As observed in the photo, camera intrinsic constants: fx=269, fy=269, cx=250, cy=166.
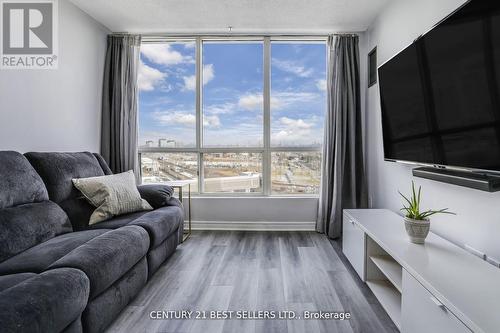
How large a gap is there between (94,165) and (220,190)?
5.13 feet

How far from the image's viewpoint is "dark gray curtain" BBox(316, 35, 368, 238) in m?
3.30

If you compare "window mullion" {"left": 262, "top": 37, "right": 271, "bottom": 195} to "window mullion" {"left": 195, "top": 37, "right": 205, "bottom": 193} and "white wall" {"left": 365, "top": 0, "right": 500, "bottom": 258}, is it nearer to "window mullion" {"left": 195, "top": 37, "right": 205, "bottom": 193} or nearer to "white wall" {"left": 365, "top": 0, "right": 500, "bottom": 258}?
"window mullion" {"left": 195, "top": 37, "right": 205, "bottom": 193}

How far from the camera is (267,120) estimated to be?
11.8ft

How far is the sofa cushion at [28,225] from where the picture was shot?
158cm

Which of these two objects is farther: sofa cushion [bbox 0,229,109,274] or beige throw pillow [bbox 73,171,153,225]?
beige throw pillow [bbox 73,171,153,225]

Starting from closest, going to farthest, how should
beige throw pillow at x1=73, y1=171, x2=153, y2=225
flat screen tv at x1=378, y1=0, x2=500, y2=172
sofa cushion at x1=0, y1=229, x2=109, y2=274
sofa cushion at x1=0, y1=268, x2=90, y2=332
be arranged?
sofa cushion at x1=0, y1=268, x2=90, y2=332 < flat screen tv at x1=378, y1=0, x2=500, y2=172 < sofa cushion at x1=0, y1=229, x2=109, y2=274 < beige throw pillow at x1=73, y1=171, x2=153, y2=225

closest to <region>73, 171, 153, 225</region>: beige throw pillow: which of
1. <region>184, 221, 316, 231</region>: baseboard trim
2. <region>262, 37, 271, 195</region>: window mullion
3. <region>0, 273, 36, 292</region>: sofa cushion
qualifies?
<region>0, 273, 36, 292</region>: sofa cushion

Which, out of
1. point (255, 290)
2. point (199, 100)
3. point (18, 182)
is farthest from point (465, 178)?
point (199, 100)

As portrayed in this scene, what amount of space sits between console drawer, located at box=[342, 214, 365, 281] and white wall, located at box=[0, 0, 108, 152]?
9.59 ft

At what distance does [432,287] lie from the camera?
122 cm

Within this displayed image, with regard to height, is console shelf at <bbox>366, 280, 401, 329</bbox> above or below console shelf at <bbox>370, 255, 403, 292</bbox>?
below

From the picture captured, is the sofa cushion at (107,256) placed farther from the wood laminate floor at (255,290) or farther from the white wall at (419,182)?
the white wall at (419,182)

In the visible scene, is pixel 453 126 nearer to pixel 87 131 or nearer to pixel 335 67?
pixel 335 67

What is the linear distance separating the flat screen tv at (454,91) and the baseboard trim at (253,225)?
5.62 ft
